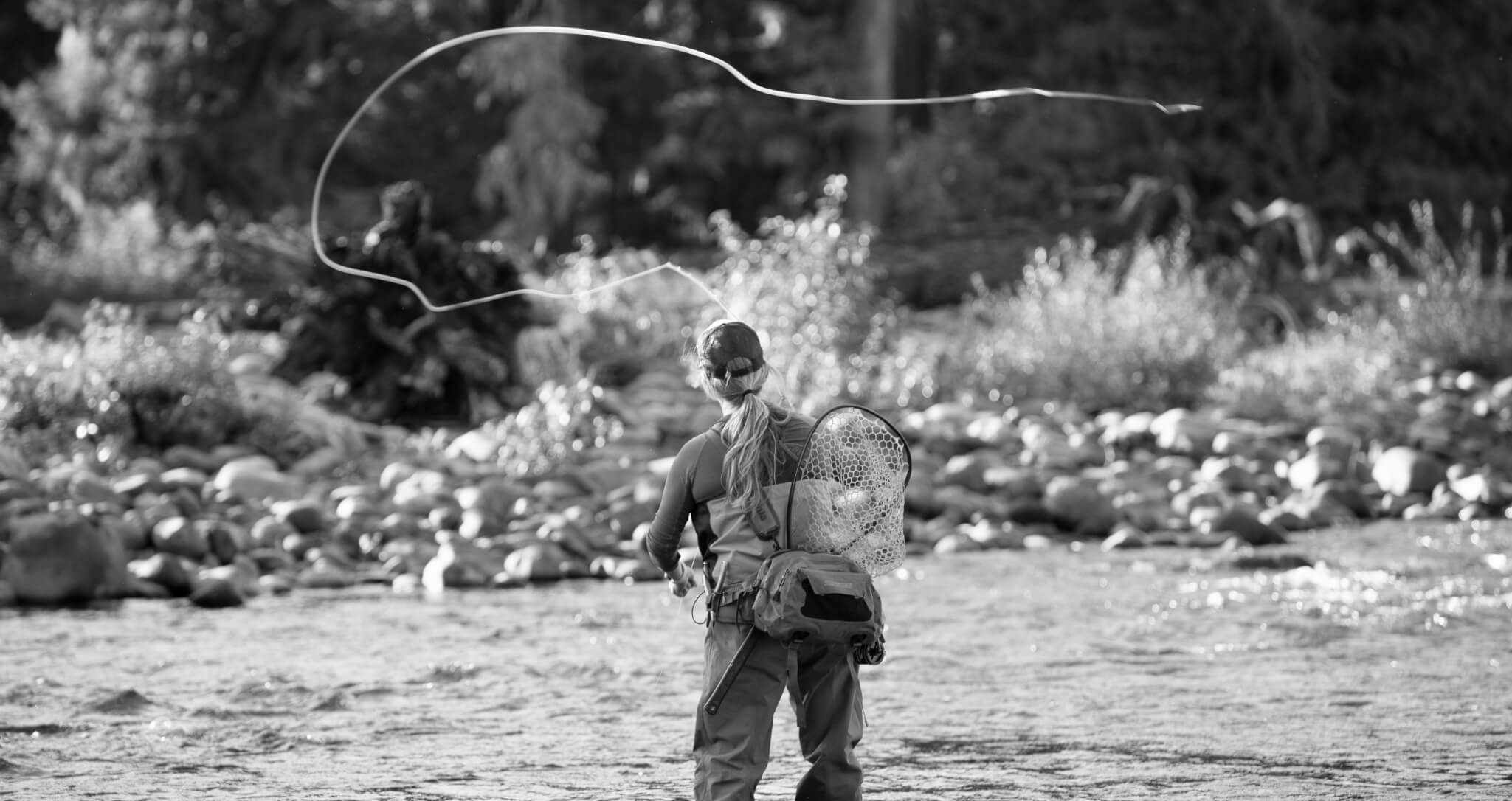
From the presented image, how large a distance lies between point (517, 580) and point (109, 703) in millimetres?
2801

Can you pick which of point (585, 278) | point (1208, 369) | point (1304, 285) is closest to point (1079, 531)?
point (1208, 369)

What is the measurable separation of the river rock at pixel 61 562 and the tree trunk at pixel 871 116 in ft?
52.5

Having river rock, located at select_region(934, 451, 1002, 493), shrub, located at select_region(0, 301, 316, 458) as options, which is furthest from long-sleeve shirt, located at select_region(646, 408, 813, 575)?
shrub, located at select_region(0, 301, 316, 458)

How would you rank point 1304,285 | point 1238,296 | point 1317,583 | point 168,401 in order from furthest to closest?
point 1304,285 → point 1238,296 → point 168,401 → point 1317,583

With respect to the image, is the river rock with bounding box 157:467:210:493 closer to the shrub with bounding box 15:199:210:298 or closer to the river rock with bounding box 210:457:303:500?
the river rock with bounding box 210:457:303:500

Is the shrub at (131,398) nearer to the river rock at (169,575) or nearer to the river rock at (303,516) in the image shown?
the river rock at (303,516)

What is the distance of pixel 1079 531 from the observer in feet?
31.6

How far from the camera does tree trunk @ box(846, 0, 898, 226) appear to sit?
2341 cm

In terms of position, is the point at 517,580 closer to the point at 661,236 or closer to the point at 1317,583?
the point at 1317,583

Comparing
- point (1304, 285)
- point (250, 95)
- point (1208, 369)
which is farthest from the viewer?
point (250, 95)

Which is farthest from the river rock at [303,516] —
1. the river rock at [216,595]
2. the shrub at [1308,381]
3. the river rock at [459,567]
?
the shrub at [1308,381]

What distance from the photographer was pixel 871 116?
78.1 feet

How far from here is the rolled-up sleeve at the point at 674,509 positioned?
4008mm

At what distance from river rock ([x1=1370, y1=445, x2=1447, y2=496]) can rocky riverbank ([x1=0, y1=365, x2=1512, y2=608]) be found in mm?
11
